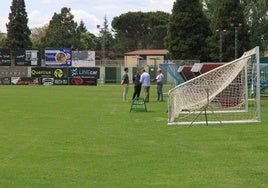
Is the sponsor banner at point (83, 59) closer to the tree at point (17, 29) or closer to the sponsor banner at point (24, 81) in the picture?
the sponsor banner at point (24, 81)

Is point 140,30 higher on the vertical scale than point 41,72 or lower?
higher

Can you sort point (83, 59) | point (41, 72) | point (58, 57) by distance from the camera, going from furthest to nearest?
point (83, 59) → point (58, 57) → point (41, 72)

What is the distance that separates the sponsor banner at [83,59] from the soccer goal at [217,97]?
47.9 meters

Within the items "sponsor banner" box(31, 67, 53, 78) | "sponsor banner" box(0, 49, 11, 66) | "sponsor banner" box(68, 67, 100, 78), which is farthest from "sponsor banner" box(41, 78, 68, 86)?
"sponsor banner" box(0, 49, 11, 66)

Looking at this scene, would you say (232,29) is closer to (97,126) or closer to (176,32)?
(176,32)

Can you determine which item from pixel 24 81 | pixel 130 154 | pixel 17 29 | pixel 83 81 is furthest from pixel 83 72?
pixel 130 154

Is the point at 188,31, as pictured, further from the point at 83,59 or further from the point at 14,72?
the point at 14,72

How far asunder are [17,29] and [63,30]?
1046 cm

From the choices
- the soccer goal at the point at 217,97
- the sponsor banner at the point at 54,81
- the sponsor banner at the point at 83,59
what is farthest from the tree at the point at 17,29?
the soccer goal at the point at 217,97

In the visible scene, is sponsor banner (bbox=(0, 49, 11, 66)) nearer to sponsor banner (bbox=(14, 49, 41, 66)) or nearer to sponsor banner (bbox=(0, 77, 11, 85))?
sponsor banner (bbox=(14, 49, 41, 66))

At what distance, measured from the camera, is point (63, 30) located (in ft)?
331

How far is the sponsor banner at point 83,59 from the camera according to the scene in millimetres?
67188

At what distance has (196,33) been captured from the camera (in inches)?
2896

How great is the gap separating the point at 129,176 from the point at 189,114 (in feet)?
33.8
